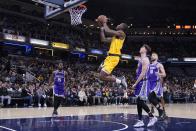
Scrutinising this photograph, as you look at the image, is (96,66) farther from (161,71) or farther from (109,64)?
(109,64)

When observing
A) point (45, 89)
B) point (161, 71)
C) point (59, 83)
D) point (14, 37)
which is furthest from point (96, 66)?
point (161, 71)

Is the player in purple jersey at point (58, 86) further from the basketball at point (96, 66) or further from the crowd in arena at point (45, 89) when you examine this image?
the crowd in arena at point (45, 89)

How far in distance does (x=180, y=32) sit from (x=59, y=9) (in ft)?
119

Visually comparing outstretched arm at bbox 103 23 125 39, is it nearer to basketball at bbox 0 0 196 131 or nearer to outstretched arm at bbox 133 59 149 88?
basketball at bbox 0 0 196 131

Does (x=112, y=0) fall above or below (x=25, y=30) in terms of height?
above

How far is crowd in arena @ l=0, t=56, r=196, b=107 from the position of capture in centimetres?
1794

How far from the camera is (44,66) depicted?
2836 cm

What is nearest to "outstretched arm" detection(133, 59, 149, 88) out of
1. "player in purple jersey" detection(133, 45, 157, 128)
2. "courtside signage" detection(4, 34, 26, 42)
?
"player in purple jersey" detection(133, 45, 157, 128)

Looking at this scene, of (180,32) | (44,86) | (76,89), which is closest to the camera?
(44,86)

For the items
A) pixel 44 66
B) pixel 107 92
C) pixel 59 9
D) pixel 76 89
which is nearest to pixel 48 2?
pixel 59 9

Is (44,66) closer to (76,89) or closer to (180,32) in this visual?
(76,89)

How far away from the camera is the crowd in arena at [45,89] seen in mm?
17938

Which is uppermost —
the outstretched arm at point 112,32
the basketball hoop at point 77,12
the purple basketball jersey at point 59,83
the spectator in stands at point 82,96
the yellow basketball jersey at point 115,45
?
the basketball hoop at point 77,12

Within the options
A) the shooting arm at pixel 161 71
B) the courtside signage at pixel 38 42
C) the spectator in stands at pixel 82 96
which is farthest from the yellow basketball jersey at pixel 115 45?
the courtside signage at pixel 38 42
